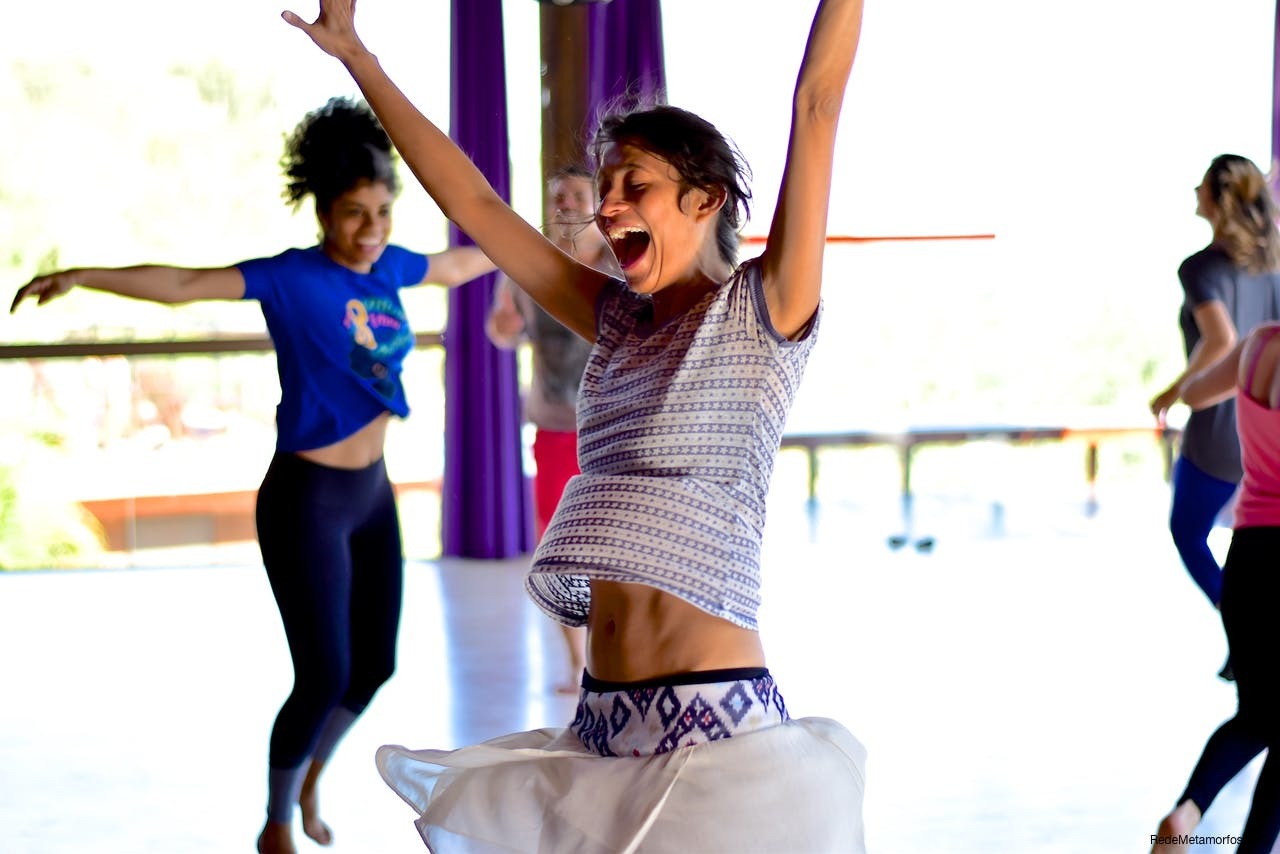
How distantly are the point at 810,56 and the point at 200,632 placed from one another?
3650 millimetres

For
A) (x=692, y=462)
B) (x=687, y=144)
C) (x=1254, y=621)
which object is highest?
(x=687, y=144)

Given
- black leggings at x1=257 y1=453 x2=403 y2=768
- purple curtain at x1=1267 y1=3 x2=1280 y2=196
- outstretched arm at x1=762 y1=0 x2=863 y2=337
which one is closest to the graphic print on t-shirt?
black leggings at x1=257 y1=453 x2=403 y2=768

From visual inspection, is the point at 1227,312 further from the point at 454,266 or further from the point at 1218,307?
the point at 454,266

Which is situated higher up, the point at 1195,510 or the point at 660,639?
the point at 660,639

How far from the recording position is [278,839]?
8.28ft

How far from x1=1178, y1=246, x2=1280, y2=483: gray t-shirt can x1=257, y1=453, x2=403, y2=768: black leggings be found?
2167mm

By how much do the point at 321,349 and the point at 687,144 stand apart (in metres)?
1.26

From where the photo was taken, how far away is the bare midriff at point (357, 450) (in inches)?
98.1

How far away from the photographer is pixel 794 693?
3.64 meters

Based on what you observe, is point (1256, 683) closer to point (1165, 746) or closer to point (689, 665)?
point (1165, 746)

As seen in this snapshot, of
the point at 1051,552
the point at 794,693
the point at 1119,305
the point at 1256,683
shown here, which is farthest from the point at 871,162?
the point at 1256,683

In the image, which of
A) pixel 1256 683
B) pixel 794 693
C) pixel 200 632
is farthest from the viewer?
pixel 200 632

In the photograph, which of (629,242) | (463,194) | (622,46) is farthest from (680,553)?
(622,46)

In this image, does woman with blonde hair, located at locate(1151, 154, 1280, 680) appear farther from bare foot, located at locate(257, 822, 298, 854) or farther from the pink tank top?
bare foot, located at locate(257, 822, 298, 854)
